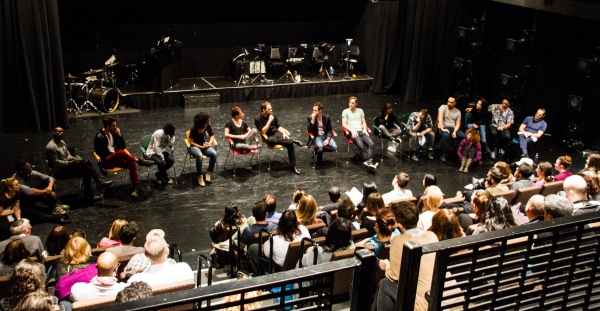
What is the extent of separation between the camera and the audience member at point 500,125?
960cm

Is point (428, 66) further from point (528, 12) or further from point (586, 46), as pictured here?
point (586, 46)

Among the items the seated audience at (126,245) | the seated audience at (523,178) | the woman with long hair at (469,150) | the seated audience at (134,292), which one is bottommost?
the woman with long hair at (469,150)

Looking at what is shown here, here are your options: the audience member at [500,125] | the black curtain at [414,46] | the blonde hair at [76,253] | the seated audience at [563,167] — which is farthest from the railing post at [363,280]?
the black curtain at [414,46]

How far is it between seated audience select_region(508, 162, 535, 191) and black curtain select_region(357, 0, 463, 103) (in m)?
6.18

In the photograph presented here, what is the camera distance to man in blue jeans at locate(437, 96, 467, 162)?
9453mm

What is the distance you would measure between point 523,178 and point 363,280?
5.51m

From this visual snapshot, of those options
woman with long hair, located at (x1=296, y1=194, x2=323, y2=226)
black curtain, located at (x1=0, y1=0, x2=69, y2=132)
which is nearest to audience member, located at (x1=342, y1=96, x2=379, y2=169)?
woman with long hair, located at (x1=296, y1=194, x2=323, y2=226)

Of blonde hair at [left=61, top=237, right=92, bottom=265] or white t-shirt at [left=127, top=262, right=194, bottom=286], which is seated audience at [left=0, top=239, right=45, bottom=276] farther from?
white t-shirt at [left=127, top=262, right=194, bottom=286]

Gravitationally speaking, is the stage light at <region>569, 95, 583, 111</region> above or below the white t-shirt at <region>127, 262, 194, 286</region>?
above

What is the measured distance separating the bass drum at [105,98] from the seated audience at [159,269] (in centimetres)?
708

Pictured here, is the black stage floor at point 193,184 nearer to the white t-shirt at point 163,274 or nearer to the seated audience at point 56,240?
the seated audience at point 56,240

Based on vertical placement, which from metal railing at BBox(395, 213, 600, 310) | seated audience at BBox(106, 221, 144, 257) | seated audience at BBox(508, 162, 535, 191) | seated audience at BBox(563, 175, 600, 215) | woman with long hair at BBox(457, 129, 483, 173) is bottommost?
woman with long hair at BBox(457, 129, 483, 173)

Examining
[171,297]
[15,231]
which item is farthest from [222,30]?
[171,297]

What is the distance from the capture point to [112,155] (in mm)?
7469
